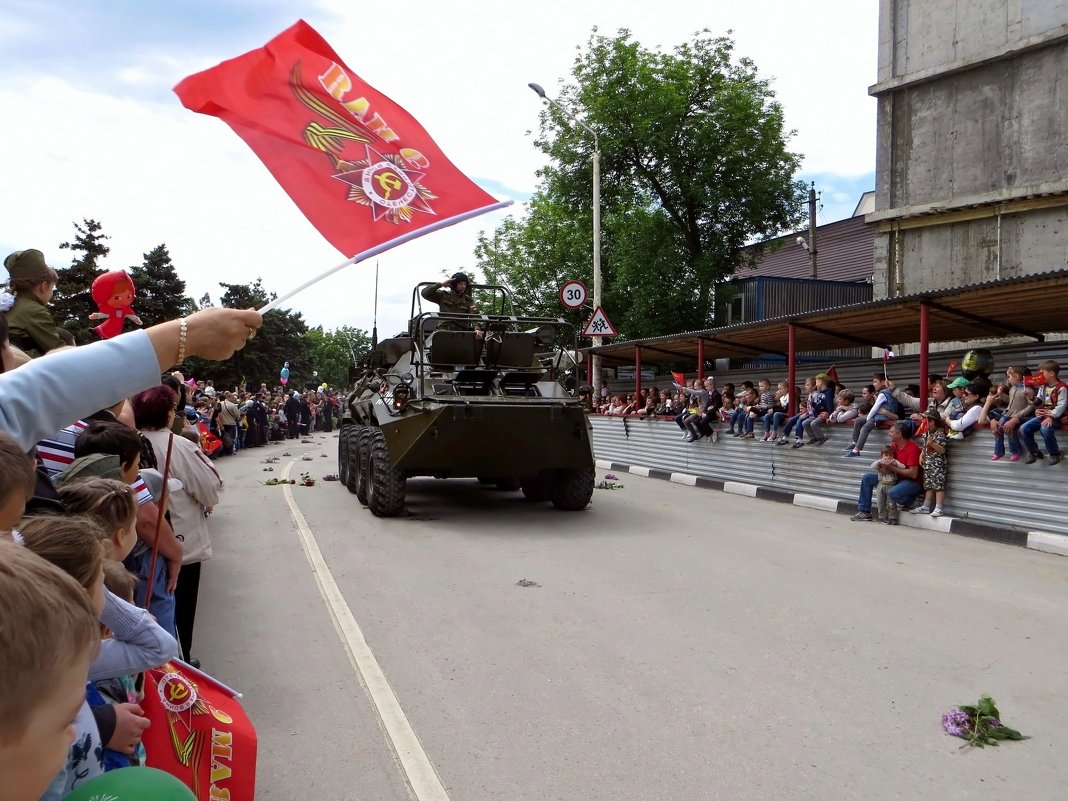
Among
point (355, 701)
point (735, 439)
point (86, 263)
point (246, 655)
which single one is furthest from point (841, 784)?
point (86, 263)

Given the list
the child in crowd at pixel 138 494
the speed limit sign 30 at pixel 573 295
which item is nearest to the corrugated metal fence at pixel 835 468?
the speed limit sign 30 at pixel 573 295

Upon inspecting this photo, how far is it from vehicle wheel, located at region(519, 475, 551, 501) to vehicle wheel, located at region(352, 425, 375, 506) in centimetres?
229

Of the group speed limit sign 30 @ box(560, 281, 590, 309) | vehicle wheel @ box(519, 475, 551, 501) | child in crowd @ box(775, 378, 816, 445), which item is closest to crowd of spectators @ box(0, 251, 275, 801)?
vehicle wheel @ box(519, 475, 551, 501)

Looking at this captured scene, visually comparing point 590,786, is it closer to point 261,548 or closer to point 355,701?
point 355,701

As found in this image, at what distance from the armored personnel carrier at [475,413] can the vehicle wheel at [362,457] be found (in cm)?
2

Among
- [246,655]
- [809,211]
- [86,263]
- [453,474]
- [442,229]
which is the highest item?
[809,211]

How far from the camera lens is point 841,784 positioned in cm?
345

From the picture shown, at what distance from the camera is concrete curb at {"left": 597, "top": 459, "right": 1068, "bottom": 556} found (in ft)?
30.4

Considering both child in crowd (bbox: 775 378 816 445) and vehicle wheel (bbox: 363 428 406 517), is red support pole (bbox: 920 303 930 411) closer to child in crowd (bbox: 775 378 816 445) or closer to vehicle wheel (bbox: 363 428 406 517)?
child in crowd (bbox: 775 378 816 445)

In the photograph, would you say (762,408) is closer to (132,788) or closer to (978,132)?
(978,132)

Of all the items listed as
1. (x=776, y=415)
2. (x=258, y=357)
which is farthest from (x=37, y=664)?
(x=258, y=357)

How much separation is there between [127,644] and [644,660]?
3.31 m

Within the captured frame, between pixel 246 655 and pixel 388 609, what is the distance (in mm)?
1228

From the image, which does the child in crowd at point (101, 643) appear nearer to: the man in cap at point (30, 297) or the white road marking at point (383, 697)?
the white road marking at point (383, 697)
